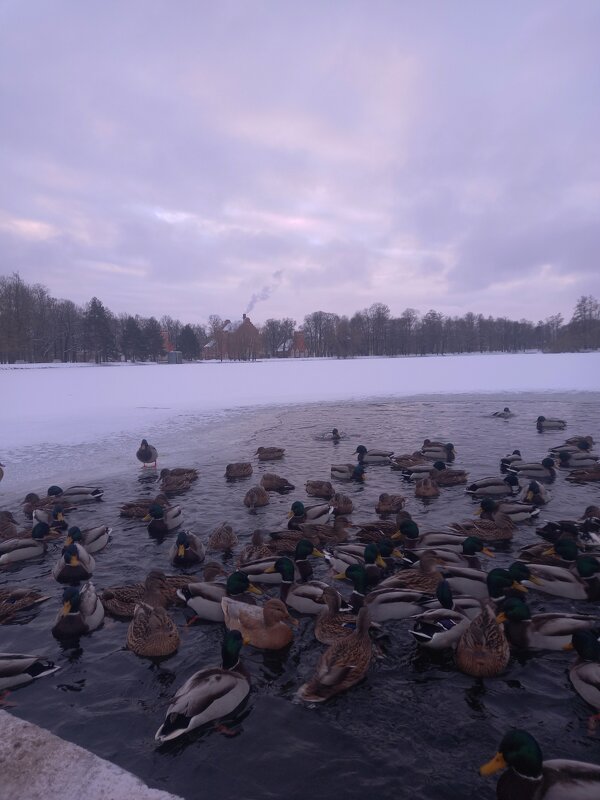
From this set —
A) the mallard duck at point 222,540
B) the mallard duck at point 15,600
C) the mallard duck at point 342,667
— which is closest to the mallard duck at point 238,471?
the mallard duck at point 222,540

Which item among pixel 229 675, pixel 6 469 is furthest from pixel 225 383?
pixel 229 675

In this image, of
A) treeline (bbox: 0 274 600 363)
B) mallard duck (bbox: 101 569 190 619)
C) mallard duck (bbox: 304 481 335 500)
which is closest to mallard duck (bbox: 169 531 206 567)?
mallard duck (bbox: 101 569 190 619)

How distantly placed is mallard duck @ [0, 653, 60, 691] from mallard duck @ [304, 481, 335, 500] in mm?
6521

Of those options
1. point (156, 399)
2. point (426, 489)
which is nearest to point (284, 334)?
point (156, 399)

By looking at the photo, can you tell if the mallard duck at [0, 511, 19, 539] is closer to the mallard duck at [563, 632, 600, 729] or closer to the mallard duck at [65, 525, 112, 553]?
the mallard duck at [65, 525, 112, 553]

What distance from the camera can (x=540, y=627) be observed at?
541cm

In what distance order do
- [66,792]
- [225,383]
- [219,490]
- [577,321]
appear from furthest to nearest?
1. [577,321]
2. [225,383]
3. [219,490]
4. [66,792]

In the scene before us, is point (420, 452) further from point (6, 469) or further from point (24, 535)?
point (6, 469)

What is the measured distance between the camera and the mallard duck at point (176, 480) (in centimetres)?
1146

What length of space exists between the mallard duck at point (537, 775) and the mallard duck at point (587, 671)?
3.60 feet

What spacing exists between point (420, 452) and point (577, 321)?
86.2 m

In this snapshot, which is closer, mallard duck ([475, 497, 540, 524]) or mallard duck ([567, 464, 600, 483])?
mallard duck ([475, 497, 540, 524])

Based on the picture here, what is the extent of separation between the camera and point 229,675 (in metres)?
4.68

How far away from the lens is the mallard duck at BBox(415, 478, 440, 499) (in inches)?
433
